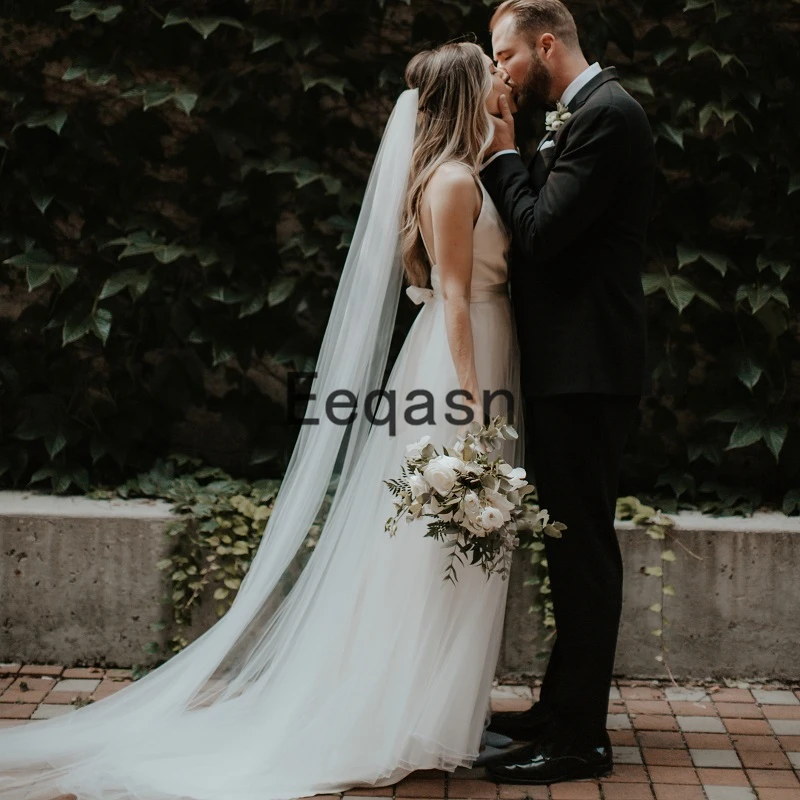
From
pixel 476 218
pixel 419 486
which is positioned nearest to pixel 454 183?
pixel 476 218

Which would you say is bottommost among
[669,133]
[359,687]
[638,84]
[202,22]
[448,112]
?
[359,687]

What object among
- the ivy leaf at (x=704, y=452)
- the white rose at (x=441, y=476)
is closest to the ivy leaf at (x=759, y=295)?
the ivy leaf at (x=704, y=452)

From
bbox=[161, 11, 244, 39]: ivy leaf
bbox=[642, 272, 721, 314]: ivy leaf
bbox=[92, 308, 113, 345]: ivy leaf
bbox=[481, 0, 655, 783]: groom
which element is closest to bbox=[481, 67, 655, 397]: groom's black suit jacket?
bbox=[481, 0, 655, 783]: groom

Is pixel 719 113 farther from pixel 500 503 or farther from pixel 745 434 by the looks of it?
pixel 500 503

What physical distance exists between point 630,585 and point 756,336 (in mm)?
1106

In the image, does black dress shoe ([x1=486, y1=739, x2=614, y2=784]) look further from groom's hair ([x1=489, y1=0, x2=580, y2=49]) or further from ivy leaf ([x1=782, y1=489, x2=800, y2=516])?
groom's hair ([x1=489, y1=0, x2=580, y2=49])

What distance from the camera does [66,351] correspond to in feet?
13.5

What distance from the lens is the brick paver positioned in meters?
2.87

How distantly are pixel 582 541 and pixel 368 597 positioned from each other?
65cm

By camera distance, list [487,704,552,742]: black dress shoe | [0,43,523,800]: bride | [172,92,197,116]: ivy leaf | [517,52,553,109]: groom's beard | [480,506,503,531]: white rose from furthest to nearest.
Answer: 1. [172,92,197,116]: ivy leaf
2. [487,704,552,742]: black dress shoe
3. [517,52,553,109]: groom's beard
4. [0,43,523,800]: bride
5. [480,506,503,531]: white rose

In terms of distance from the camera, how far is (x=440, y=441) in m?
3.00

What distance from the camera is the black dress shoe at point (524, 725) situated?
10.4 feet

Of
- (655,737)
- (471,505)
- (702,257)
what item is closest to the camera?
(471,505)

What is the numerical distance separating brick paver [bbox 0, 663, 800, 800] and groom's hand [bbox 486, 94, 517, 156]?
1.83 m
